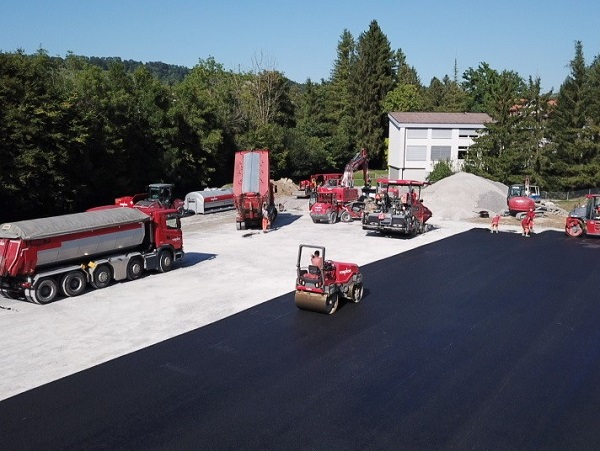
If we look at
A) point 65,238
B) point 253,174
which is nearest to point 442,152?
point 253,174

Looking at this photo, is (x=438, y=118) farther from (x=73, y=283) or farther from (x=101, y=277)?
(x=73, y=283)

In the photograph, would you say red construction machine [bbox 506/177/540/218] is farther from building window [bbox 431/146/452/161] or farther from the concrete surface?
building window [bbox 431/146/452/161]

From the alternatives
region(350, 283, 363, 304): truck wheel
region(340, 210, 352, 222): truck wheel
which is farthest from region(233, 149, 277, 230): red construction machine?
region(350, 283, 363, 304): truck wheel

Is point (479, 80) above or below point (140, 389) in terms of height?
above

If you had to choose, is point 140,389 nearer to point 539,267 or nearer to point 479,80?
point 539,267

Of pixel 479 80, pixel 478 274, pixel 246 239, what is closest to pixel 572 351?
pixel 478 274

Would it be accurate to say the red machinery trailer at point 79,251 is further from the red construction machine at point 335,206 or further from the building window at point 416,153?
the building window at point 416,153

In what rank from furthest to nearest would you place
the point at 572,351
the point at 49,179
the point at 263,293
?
the point at 49,179 < the point at 263,293 < the point at 572,351
